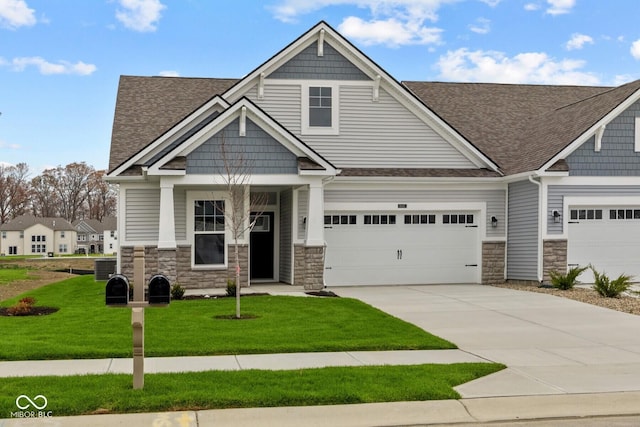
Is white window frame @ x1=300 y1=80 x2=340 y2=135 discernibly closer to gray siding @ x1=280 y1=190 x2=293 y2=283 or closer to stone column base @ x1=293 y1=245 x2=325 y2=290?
gray siding @ x1=280 y1=190 x2=293 y2=283

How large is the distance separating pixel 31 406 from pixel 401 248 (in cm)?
1505

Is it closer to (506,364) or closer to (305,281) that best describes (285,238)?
(305,281)

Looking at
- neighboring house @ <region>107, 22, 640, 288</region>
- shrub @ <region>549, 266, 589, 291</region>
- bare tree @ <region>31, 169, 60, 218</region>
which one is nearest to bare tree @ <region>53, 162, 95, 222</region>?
bare tree @ <region>31, 169, 60, 218</region>

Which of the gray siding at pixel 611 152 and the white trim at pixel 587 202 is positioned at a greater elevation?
the gray siding at pixel 611 152

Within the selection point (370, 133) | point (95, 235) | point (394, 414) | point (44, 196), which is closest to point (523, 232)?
point (370, 133)

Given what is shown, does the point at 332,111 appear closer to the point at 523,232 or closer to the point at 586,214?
the point at 523,232

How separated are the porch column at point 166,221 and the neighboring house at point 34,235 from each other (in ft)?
300

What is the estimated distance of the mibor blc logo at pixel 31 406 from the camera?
6875 millimetres

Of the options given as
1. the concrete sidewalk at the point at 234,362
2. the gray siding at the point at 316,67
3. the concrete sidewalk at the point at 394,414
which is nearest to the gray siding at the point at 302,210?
the gray siding at the point at 316,67

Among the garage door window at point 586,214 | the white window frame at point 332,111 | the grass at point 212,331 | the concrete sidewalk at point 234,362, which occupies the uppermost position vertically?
the white window frame at point 332,111

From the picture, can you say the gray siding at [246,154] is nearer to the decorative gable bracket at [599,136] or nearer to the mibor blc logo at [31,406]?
the decorative gable bracket at [599,136]

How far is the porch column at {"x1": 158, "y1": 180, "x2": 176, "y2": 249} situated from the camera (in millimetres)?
18172

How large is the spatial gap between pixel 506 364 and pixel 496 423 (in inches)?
102

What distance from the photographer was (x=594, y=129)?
1983 cm
